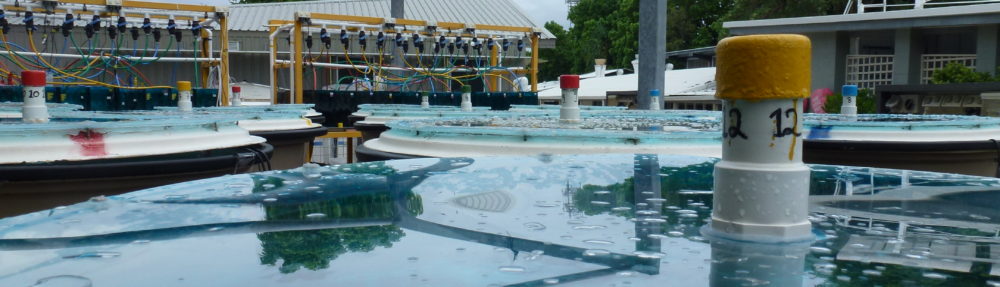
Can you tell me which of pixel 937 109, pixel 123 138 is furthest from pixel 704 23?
pixel 123 138

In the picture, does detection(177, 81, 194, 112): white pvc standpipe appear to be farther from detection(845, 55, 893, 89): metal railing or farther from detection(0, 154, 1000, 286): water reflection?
detection(845, 55, 893, 89): metal railing

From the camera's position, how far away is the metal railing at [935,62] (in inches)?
669

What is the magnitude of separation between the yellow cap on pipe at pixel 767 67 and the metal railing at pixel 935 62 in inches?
677

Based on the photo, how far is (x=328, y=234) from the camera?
1.66 meters

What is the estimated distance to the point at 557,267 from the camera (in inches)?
55.0

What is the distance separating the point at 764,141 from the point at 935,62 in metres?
17.9

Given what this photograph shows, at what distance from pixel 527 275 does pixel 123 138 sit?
3185mm

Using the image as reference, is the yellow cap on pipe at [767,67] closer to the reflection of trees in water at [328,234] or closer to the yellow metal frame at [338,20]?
the reflection of trees in water at [328,234]

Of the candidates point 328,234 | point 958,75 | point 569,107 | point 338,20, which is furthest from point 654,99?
point 328,234

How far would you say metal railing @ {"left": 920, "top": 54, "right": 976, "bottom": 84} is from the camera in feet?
55.7

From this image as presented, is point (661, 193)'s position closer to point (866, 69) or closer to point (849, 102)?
point (849, 102)

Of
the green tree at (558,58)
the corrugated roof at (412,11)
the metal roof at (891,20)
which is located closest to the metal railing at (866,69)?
the metal roof at (891,20)

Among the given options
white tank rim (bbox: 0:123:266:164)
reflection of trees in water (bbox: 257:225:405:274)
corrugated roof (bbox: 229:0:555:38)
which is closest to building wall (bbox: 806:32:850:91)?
corrugated roof (bbox: 229:0:555:38)

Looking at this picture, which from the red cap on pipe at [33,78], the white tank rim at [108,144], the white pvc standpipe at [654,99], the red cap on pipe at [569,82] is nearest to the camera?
the white tank rim at [108,144]
